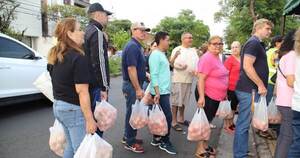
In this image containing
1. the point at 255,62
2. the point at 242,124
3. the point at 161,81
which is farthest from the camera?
the point at 161,81

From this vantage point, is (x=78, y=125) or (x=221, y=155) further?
(x=221, y=155)

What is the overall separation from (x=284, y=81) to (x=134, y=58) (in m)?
2.04

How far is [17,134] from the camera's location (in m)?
6.56

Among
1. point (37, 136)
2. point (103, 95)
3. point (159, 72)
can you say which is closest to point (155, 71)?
point (159, 72)

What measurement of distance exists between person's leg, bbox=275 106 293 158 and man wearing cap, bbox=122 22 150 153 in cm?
195

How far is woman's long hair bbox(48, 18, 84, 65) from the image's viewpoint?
10.9 ft

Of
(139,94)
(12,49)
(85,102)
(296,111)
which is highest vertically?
(12,49)

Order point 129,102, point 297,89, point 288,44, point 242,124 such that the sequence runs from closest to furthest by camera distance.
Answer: point 297,89, point 288,44, point 242,124, point 129,102

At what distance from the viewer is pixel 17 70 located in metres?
7.99

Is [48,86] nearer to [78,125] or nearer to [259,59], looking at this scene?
[78,125]

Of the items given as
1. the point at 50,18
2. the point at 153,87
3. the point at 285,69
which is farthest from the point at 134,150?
the point at 50,18

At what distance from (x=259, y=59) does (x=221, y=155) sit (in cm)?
163

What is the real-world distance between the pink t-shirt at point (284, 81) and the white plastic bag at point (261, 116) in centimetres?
56

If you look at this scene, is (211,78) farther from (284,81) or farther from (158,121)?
(284,81)
